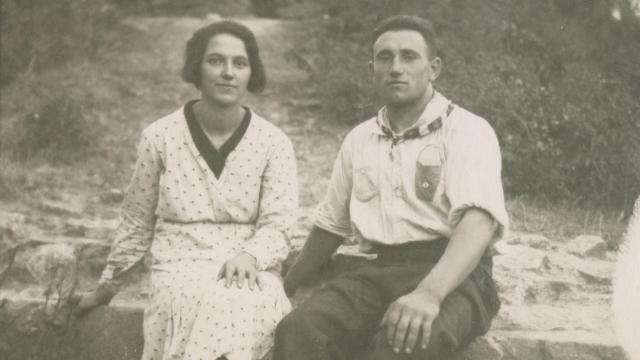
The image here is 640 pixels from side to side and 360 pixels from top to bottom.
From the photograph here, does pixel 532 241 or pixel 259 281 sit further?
pixel 532 241

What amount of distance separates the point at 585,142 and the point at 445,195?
2.41 m

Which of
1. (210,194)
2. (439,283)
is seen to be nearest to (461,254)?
(439,283)

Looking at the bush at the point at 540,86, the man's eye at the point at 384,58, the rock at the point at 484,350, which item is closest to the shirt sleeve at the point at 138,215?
the man's eye at the point at 384,58

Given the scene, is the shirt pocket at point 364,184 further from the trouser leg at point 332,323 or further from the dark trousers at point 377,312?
the trouser leg at point 332,323

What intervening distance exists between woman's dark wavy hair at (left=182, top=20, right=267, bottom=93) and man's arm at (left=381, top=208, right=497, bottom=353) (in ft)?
3.24

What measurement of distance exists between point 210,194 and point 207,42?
545 millimetres

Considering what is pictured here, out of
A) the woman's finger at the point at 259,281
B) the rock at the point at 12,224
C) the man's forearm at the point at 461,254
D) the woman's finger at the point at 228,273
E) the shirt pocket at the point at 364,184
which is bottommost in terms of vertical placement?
the rock at the point at 12,224

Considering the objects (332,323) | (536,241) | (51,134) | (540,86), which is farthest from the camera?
(51,134)

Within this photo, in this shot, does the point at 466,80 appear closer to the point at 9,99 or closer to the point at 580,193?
the point at 580,193

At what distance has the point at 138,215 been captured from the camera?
3055 millimetres

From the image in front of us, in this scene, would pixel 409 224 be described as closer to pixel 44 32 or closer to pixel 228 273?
pixel 228 273

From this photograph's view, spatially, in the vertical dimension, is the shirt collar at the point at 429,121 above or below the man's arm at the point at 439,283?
above

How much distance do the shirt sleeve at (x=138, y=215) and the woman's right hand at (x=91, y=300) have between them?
0.11ft

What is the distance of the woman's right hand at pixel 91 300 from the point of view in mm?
3119
